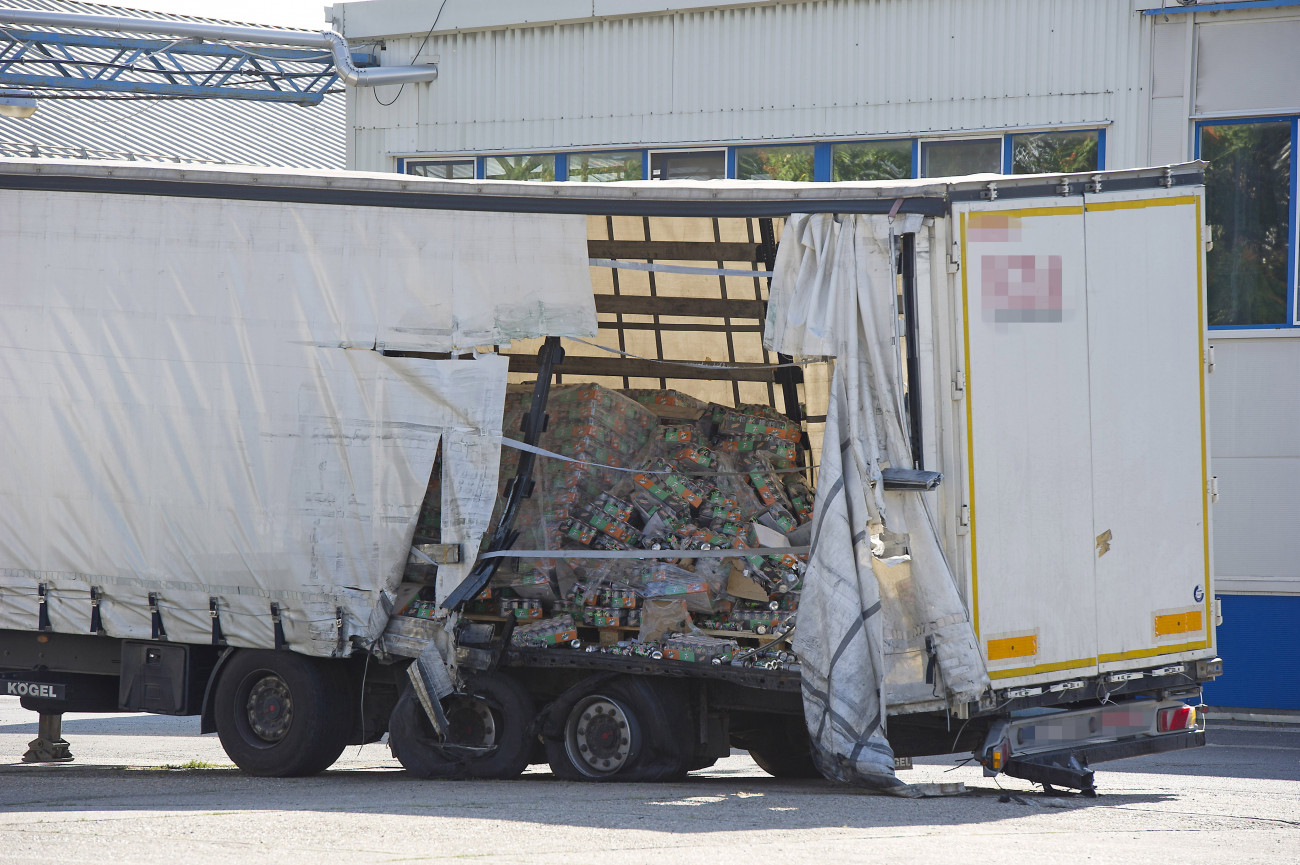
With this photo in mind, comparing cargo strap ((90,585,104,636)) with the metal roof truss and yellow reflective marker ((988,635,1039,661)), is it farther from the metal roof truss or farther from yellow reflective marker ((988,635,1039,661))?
the metal roof truss

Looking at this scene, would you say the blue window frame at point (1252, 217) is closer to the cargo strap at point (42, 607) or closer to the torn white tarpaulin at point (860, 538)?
the torn white tarpaulin at point (860, 538)

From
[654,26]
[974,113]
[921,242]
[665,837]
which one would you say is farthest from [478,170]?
[665,837]

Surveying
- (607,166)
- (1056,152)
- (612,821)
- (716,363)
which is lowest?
(612,821)

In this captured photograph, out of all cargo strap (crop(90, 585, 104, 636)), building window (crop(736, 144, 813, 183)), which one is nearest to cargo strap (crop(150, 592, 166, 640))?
cargo strap (crop(90, 585, 104, 636))

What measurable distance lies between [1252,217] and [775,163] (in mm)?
5135

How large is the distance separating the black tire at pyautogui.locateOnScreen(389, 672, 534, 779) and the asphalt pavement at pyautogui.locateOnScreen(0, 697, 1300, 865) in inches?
6.6

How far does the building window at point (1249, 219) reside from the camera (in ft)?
51.2

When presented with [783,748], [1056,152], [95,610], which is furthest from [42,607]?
[1056,152]

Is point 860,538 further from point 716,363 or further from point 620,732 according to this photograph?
Result: point 716,363

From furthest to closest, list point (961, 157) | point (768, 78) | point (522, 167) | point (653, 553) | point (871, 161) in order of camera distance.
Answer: point (522, 167), point (768, 78), point (871, 161), point (961, 157), point (653, 553)

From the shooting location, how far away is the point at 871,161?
16875 millimetres

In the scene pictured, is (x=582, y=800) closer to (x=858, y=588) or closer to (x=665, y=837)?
(x=665, y=837)

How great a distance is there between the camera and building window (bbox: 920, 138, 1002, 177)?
16.4m

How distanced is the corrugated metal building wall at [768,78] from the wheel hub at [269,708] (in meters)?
9.76
